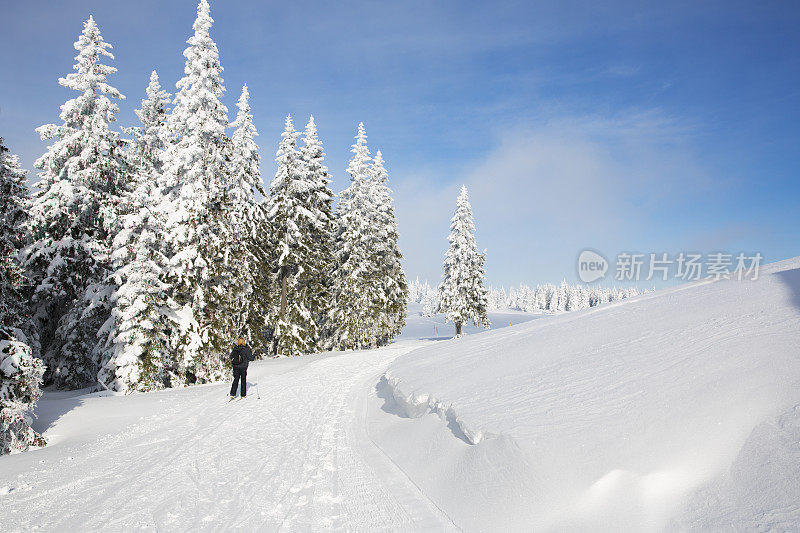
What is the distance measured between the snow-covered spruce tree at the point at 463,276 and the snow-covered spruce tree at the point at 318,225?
488 inches

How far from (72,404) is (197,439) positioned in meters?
6.46

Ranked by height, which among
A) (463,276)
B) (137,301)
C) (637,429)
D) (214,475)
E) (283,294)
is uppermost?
(463,276)

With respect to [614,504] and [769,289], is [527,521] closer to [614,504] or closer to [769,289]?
[614,504]

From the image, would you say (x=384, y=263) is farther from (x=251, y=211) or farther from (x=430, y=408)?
(x=430, y=408)

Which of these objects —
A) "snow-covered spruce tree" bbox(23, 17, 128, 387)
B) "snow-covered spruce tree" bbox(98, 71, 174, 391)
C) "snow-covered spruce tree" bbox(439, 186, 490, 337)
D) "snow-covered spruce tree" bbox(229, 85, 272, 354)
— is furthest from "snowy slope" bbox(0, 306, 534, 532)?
"snow-covered spruce tree" bbox(439, 186, 490, 337)

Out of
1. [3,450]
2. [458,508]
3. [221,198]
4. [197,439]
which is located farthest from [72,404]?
[458,508]

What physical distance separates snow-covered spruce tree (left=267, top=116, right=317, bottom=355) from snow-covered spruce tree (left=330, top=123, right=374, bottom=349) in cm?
256

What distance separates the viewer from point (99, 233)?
1805 cm

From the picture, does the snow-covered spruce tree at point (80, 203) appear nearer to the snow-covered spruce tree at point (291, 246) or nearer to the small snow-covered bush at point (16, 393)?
the small snow-covered bush at point (16, 393)

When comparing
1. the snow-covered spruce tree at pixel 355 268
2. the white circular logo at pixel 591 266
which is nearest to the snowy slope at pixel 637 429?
the white circular logo at pixel 591 266

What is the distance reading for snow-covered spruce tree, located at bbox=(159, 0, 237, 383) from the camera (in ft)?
57.8

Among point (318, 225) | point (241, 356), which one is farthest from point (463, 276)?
point (241, 356)

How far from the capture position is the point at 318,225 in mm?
29406

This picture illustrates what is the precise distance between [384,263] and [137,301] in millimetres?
21190
